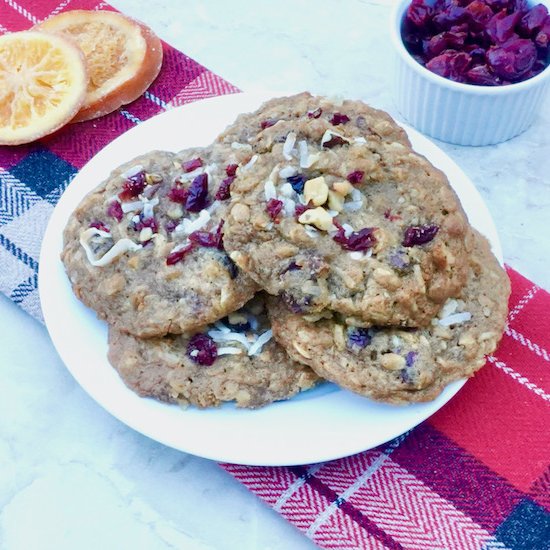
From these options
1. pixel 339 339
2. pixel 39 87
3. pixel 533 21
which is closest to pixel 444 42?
pixel 533 21

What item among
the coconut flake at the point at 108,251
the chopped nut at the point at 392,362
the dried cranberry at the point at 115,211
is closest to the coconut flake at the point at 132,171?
the dried cranberry at the point at 115,211

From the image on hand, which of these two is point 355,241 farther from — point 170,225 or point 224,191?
point 170,225

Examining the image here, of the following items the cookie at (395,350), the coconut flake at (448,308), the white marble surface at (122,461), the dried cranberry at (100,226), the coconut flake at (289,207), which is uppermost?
the coconut flake at (289,207)

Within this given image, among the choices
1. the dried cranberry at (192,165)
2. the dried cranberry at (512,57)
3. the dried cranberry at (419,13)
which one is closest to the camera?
the dried cranberry at (192,165)

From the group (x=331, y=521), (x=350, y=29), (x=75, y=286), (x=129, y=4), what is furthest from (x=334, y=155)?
(x=129, y=4)

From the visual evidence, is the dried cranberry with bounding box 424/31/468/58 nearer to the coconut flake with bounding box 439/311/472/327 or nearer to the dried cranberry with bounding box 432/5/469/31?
the dried cranberry with bounding box 432/5/469/31

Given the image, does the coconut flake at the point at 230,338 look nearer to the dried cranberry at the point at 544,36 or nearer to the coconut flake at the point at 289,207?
the coconut flake at the point at 289,207
